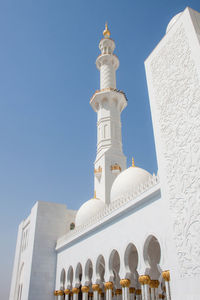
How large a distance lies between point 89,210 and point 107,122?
5747 millimetres

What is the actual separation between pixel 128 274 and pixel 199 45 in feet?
20.8

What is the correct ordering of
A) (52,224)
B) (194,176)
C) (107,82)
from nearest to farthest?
1. (194,176)
2. (52,224)
3. (107,82)

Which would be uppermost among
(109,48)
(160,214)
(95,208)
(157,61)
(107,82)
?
(109,48)

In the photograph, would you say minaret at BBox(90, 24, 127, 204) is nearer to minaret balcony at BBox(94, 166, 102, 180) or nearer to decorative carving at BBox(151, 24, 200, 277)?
minaret balcony at BBox(94, 166, 102, 180)

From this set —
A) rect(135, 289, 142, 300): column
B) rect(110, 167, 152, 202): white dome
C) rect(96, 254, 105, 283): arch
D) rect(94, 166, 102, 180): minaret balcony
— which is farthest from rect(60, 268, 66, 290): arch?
rect(94, 166, 102, 180): minaret balcony

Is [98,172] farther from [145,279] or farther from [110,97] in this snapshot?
[145,279]

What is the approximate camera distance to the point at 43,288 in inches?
532

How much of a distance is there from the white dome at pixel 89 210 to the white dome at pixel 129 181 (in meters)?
1.77

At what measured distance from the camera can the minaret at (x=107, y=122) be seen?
48.8ft

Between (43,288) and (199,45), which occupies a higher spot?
(199,45)

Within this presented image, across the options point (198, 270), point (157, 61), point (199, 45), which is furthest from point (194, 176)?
point (157, 61)

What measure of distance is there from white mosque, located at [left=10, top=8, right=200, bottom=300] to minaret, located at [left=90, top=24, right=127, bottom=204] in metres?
0.11

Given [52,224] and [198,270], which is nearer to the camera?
[198,270]

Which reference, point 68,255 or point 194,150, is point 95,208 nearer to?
point 68,255
